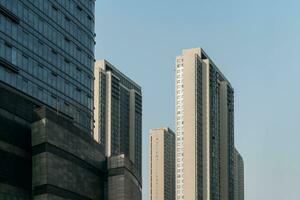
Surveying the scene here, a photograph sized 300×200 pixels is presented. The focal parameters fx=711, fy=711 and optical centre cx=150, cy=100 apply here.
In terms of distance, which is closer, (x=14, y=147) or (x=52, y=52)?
(x=14, y=147)

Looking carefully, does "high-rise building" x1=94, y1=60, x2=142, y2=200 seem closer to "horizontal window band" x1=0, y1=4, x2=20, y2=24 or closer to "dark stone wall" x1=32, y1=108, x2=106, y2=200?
"dark stone wall" x1=32, y1=108, x2=106, y2=200

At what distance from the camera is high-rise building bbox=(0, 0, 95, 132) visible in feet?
248

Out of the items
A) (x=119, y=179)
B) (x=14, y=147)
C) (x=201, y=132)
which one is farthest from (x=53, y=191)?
(x=201, y=132)

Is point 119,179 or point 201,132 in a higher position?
point 201,132

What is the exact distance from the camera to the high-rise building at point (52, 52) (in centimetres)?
7569

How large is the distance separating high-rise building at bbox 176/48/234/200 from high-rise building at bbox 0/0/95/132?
256 ft

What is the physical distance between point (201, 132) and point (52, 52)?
92.4 metres

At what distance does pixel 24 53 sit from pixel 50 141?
469 inches

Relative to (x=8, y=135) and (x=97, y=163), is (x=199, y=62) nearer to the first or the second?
(x=97, y=163)

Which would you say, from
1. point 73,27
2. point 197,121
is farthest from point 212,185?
point 73,27

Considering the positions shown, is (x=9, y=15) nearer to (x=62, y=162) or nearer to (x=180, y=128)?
(x=62, y=162)

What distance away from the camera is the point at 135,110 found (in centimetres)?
17988

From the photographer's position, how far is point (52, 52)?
279ft

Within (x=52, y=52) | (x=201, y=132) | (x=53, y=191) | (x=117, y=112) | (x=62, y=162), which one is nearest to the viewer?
(x=53, y=191)
